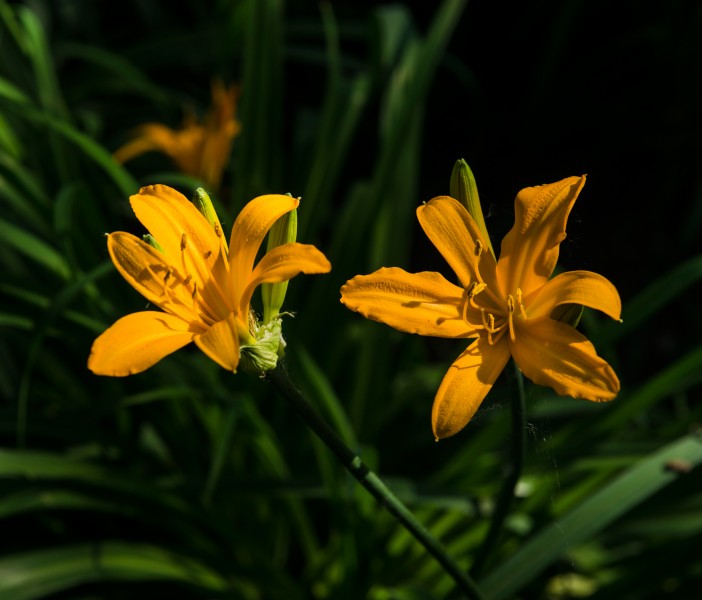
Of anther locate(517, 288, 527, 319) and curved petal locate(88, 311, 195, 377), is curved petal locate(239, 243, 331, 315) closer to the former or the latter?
curved petal locate(88, 311, 195, 377)

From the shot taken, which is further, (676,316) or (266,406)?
(676,316)

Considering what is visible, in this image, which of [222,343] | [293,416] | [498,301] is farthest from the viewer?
[293,416]

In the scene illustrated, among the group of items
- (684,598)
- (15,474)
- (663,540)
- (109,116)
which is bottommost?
(684,598)

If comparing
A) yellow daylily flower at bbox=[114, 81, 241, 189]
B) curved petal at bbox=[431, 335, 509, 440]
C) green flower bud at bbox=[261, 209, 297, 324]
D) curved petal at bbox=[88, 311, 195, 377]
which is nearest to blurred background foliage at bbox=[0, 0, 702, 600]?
yellow daylily flower at bbox=[114, 81, 241, 189]

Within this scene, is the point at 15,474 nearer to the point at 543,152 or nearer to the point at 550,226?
the point at 550,226

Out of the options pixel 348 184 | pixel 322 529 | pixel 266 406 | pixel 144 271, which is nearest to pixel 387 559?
pixel 322 529

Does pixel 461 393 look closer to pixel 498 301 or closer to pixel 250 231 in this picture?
pixel 498 301

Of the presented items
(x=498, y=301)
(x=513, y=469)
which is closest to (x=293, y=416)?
(x=513, y=469)

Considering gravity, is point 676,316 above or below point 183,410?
below
